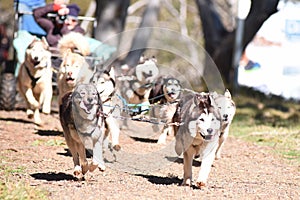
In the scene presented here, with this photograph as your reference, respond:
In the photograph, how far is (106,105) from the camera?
8172 millimetres

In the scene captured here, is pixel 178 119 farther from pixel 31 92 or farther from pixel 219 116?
pixel 31 92

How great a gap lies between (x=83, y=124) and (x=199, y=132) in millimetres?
1070

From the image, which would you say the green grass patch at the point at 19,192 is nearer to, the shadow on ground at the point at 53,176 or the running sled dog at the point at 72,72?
the shadow on ground at the point at 53,176

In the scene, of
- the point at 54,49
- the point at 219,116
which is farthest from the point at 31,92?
the point at 219,116

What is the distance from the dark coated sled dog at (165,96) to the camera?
966 centimetres

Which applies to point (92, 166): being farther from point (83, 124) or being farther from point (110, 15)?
point (110, 15)

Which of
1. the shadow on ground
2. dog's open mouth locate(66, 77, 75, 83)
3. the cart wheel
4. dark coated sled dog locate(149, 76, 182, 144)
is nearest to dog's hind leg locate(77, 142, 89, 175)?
the shadow on ground

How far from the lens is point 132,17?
34031mm

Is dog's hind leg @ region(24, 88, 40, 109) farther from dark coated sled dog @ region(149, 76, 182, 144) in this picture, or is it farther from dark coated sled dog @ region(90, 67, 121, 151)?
dark coated sled dog @ region(90, 67, 121, 151)

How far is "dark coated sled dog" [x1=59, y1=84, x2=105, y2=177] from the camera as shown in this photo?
7.07 m

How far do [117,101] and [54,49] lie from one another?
299 centimetres

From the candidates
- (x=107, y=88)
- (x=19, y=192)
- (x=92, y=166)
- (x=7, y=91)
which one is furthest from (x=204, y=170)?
(x=7, y=91)

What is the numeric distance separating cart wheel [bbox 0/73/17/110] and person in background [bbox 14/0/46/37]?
35.2 inches

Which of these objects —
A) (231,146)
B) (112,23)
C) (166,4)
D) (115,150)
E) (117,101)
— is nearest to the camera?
(115,150)
